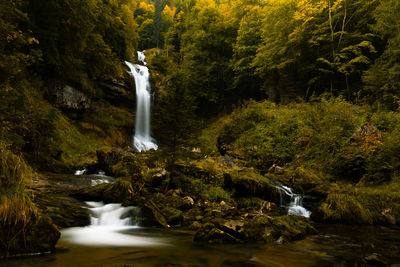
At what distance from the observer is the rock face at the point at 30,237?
3.78m

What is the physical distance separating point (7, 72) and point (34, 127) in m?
3.37

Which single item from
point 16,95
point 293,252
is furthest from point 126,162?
point 293,252

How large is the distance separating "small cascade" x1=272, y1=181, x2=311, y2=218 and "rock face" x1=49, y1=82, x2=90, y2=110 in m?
16.3

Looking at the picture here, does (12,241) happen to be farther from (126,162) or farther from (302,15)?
(302,15)

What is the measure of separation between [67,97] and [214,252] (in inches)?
713

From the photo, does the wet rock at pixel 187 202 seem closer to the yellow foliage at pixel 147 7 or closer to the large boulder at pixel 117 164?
the large boulder at pixel 117 164

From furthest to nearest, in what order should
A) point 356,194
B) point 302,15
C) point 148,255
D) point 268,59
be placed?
point 268,59
point 302,15
point 356,194
point 148,255

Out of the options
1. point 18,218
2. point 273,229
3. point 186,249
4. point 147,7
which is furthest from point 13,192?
point 147,7

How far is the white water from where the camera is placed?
5.43 m

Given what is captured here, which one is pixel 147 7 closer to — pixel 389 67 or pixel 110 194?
pixel 389 67

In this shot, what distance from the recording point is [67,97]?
18.8 meters

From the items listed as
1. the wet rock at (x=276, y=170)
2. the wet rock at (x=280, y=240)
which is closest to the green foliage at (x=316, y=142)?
the wet rock at (x=276, y=170)

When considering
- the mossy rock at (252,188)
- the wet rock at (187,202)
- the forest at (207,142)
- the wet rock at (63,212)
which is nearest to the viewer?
the forest at (207,142)

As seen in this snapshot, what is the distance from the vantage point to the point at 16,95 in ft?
23.4
